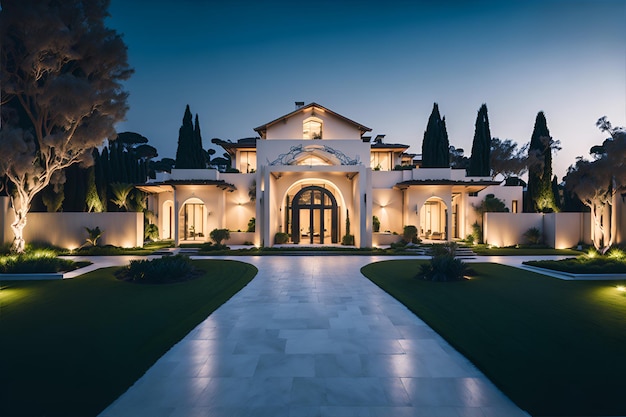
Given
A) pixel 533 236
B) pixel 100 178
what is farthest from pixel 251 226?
pixel 533 236

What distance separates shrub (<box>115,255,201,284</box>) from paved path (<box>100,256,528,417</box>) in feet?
12.9

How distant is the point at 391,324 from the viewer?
605 centimetres

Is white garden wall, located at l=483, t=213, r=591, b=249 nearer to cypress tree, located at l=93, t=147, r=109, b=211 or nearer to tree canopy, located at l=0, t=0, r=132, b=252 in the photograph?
tree canopy, located at l=0, t=0, r=132, b=252

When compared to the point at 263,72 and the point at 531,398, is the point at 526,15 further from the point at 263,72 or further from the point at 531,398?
the point at 263,72

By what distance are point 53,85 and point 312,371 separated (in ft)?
60.9

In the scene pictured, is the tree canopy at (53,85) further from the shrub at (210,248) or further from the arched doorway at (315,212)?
the arched doorway at (315,212)

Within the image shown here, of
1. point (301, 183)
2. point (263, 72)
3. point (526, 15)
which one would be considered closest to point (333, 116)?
point (301, 183)

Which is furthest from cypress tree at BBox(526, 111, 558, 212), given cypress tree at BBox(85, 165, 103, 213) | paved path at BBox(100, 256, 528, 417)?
cypress tree at BBox(85, 165, 103, 213)

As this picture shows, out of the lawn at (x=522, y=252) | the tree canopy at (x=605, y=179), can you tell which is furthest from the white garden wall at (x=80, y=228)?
the tree canopy at (x=605, y=179)

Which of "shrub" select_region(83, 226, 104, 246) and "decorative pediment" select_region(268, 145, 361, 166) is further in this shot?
"decorative pediment" select_region(268, 145, 361, 166)

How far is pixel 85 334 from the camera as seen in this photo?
5.36 meters

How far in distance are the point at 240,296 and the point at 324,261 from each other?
7.06 metres

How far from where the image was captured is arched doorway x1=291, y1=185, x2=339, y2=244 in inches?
836

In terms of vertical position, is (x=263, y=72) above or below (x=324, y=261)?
above
